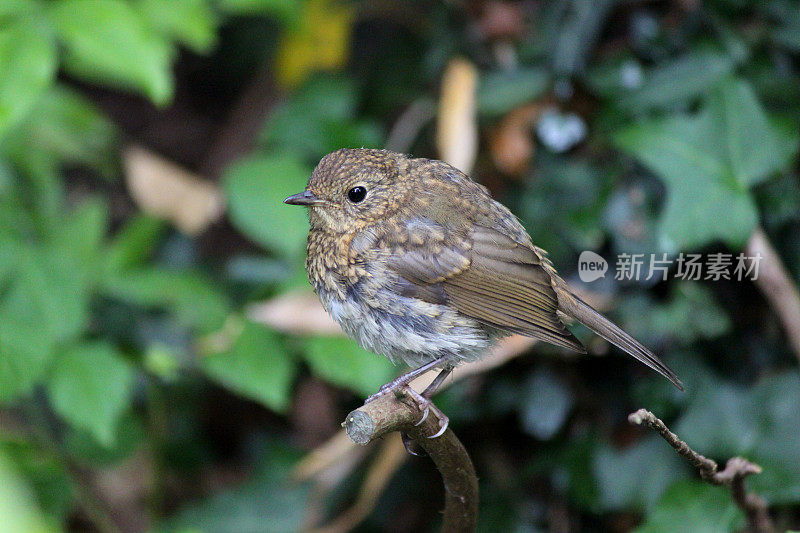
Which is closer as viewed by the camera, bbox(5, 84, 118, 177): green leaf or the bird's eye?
the bird's eye

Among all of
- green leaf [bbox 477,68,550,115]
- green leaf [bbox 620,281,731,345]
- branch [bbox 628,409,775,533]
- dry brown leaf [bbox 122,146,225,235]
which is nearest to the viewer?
branch [bbox 628,409,775,533]

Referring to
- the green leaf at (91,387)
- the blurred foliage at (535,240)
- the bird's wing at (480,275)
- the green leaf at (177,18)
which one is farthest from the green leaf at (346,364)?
the green leaf at (177,18)

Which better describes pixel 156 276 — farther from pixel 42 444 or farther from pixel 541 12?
Result: pixel 541 12

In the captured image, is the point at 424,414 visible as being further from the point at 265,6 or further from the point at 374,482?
the point at 265,6

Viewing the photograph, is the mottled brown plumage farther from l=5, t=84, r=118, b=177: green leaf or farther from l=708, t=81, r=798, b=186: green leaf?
l=5, t=84, r=118, b=177: green leaf

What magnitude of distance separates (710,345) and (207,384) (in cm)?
230

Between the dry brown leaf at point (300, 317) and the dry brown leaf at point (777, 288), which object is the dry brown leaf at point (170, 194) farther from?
the dry brown leaf at point (777, 288)

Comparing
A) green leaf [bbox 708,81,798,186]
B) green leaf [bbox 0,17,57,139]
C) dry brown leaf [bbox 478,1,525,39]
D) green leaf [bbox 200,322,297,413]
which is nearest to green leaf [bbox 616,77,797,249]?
green leaf [bbox 708,81,798,186]

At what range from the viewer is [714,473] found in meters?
2.01

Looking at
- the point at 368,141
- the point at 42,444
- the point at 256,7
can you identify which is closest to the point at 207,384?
the point at 42,444

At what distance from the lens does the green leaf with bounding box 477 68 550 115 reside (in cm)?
369

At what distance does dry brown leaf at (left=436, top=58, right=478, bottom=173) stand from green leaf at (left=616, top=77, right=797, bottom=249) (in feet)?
1.94

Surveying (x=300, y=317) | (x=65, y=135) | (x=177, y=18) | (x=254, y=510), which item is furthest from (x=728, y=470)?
(x=65, y=135)

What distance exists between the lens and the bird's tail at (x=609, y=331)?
2145 millimetres
